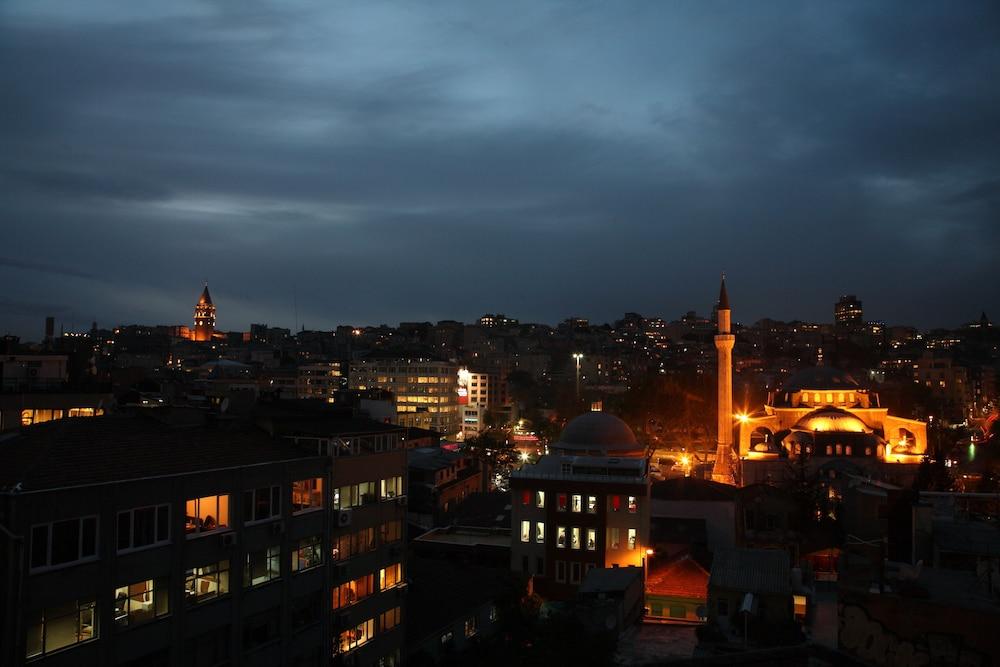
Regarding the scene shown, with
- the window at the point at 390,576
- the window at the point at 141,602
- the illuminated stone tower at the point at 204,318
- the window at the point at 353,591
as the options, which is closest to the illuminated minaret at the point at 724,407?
the window at the point at 390,576

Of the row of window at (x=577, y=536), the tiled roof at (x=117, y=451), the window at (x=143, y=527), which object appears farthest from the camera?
the row of window at (x=577, y=536)

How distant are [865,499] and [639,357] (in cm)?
12466

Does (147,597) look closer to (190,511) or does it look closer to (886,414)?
(190,511)

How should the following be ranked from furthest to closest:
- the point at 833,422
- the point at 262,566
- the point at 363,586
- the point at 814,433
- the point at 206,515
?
the point at 833,422
the point at 814,433
the point at 363,586
the point at 262,566
the point at 206,515

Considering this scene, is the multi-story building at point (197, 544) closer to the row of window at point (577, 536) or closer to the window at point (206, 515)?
the window at point (206, 515)

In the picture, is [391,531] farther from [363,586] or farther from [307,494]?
[307,494]

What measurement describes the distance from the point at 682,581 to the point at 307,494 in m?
13.4

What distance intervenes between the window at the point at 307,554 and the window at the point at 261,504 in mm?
1064

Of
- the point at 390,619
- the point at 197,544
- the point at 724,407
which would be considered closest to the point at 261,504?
the point at 197,544

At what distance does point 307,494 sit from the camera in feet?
57.7

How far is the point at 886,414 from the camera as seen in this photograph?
5509 centimetres

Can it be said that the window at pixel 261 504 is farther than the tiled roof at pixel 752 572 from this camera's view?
No

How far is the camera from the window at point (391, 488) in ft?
65.3

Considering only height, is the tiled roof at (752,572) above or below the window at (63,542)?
below
